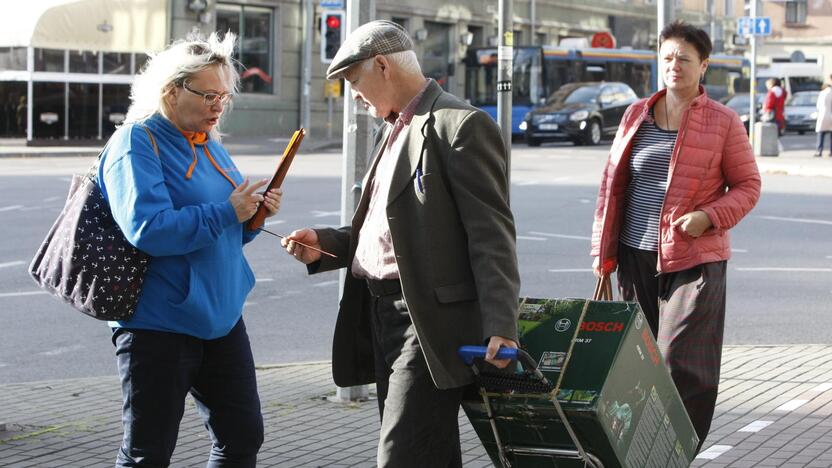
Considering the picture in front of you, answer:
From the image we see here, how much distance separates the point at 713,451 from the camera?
590cm

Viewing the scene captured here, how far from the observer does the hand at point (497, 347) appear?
12.0 feet

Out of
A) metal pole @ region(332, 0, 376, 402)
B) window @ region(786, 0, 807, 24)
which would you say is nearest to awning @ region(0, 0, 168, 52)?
metal pole @ region(332, 0, 376, 402)

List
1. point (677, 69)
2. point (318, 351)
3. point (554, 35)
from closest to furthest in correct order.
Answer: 1. point (677, 69)
2. point (318, 351)
3. point (554, 35)

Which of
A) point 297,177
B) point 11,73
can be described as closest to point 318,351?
point 297,177

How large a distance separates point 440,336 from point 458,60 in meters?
43.5

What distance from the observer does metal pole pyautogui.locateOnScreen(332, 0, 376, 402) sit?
705cm

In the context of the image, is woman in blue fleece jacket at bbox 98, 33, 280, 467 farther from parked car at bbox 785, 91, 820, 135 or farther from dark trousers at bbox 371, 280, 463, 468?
parked car at bbox 785, 91, 820, 135

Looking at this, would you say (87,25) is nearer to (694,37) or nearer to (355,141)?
(355,141)

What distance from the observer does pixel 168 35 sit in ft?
119

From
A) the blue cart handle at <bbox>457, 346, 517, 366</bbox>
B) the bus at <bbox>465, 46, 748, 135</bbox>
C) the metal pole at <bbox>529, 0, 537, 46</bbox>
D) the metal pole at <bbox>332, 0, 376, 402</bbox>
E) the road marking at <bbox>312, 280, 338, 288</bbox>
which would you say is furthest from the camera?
the metal pole at <bbox>529, 0, 537, 46</bbox>

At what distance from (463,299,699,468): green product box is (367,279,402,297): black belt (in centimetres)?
38

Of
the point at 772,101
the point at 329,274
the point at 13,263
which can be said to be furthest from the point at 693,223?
the point at 772,101

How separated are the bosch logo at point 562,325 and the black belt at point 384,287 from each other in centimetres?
47

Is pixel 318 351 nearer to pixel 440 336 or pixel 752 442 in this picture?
pixel 752 442
